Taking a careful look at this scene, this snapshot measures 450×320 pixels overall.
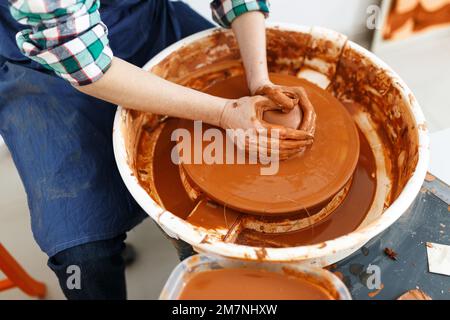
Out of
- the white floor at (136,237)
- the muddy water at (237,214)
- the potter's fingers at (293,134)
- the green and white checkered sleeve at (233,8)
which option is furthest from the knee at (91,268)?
the green and white checkered sleeve at (233,8)

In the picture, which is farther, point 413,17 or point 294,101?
point 413,17

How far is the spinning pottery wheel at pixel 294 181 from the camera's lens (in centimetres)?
101

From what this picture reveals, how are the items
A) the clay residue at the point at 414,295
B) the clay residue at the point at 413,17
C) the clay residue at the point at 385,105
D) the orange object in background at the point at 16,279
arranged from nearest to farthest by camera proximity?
the clay residue at the point at 414,295
the clay residue at the point at 385,105
the orange object in background at the point at 16,279
the clay residue at the point at 413,17

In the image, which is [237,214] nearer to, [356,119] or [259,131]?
[259,131]

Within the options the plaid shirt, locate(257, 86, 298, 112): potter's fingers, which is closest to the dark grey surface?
locate(257, 86, 298, 112): potter's fingers

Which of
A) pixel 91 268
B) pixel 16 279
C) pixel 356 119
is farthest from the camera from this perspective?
pixel 16 279

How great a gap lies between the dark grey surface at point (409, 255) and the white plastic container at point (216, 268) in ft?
0.73

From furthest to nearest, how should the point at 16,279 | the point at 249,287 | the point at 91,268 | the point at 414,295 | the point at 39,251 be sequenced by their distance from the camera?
the point at 39,251 → the point at 16,279 → the point at 91,268 → the point at 414,295 → the point at 249,287

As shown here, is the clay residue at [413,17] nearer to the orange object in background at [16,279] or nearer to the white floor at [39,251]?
the white floor at [39,251]

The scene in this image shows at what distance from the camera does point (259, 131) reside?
3.36ft

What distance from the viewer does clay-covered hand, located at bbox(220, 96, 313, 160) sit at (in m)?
1.03

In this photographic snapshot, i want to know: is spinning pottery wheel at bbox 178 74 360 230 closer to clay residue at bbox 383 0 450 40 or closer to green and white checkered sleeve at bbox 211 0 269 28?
green and white checkered sleeve at bbox 211 0 269 28

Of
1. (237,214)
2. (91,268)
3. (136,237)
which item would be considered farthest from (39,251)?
(237,214)

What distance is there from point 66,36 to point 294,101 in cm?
57
